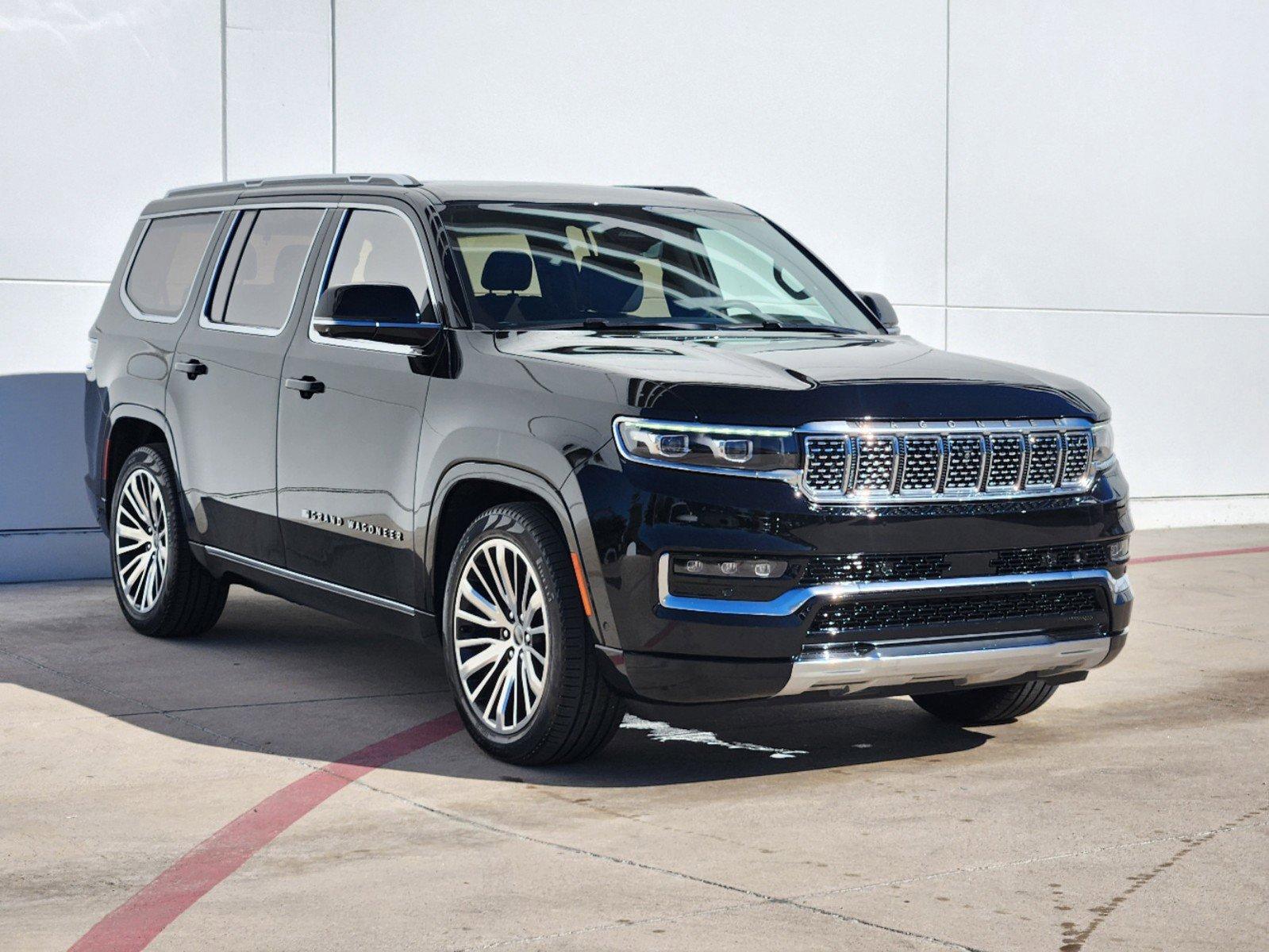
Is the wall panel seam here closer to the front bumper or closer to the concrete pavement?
the concrete pavement

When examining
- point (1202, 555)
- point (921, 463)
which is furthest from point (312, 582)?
point (1202, 555)

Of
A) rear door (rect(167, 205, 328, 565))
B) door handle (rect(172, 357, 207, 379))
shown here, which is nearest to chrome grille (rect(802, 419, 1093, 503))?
rear door (rect(167, 205, 328, 565))

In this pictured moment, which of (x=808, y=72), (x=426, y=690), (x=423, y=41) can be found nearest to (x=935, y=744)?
(x=426, y=690)

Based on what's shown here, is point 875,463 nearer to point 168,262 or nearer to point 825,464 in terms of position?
point 825,464

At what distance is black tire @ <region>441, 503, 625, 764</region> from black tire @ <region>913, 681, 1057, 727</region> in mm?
1509

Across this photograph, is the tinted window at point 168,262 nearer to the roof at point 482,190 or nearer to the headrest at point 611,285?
the roof at point 482,190

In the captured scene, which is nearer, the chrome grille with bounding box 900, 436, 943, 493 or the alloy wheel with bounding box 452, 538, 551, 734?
the chrome grille with bounding box 900, 436, 943, 493

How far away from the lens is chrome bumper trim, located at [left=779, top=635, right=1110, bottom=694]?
537 centimetres

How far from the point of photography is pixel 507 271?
6.48 metres

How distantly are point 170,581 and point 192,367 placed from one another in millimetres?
1045

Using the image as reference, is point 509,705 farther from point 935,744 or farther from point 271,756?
point 935,744

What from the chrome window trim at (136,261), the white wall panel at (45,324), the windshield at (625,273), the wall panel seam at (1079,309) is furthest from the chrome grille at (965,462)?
the wall panel seam at (1079,309)

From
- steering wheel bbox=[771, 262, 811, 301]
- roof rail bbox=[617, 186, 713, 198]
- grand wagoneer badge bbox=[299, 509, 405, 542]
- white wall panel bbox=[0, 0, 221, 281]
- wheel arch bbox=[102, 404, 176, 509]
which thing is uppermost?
white wall panel bbox=[0, 0, 221, 281]

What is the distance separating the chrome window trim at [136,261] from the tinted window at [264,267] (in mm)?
218
